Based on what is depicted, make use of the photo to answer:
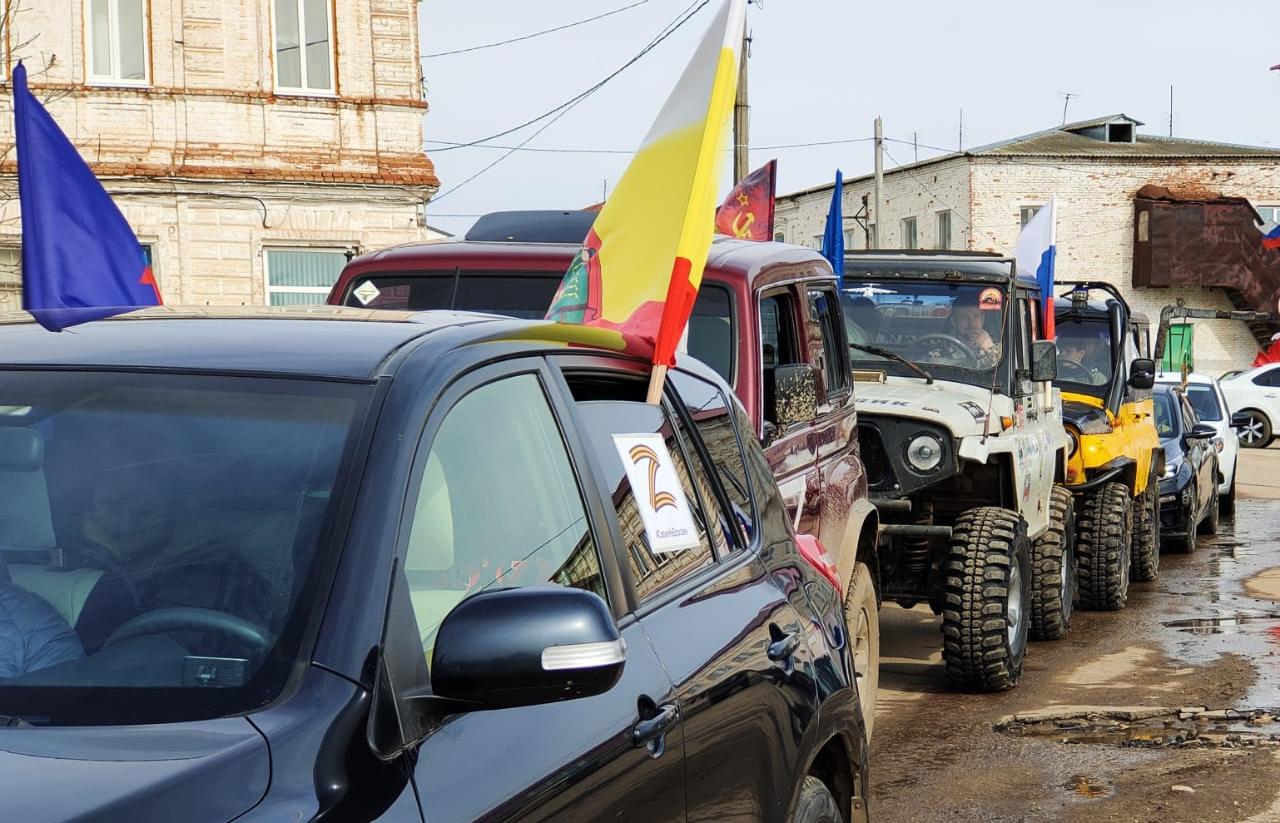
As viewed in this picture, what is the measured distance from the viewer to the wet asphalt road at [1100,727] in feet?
22.5

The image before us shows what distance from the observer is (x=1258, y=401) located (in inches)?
1298

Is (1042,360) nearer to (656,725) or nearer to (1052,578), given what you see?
(1052,578)

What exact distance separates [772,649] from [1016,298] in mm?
7688

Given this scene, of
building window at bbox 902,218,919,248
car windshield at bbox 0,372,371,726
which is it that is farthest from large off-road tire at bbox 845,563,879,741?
building window at bbox 902,218,919,248

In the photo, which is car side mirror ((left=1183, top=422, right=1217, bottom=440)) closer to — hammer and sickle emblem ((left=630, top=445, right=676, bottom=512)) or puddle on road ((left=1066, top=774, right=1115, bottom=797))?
puddle on road ((left=1066, top=774, right=1115, bottom=797))

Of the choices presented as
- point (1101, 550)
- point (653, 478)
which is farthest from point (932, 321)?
point (653, 478)

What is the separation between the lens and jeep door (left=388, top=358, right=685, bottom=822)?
Answer: 7.82 ft

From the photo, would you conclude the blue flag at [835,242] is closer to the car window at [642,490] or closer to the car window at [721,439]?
the car window at [721,439]

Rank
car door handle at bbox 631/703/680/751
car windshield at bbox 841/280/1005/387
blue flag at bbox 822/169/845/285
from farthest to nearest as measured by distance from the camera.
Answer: car windshield at bbox 841/280/1005/387 → blue flag at bbox 822/169/845/285 → car door handle at bbox 631/703/680/751

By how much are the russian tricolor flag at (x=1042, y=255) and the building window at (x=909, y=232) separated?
3787 centimetres

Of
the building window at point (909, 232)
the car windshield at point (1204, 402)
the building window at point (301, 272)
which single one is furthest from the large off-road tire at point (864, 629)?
the building window at point (909, 232)

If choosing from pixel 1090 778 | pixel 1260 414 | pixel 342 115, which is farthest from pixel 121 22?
pixel 1260 414

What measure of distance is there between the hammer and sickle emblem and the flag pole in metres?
0.15

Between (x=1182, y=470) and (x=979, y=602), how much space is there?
822 cm
